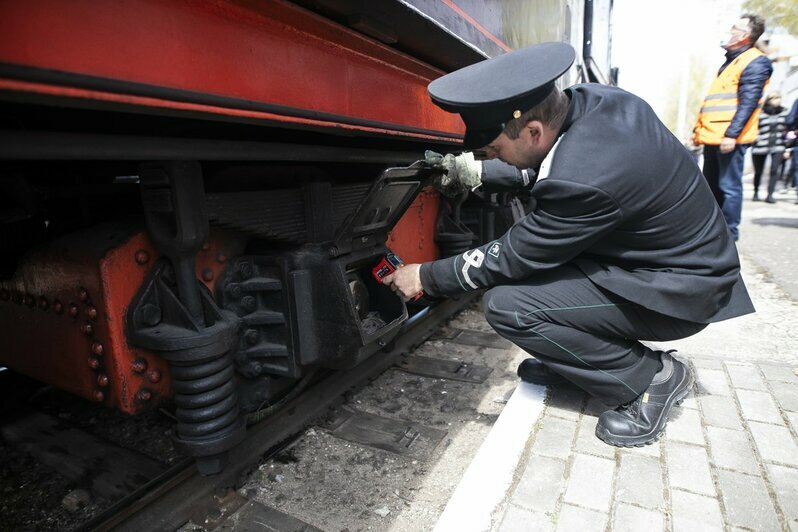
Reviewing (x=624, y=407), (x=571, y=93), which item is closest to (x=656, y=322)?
(x=624, y=407)

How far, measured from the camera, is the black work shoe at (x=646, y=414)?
1.81 metres

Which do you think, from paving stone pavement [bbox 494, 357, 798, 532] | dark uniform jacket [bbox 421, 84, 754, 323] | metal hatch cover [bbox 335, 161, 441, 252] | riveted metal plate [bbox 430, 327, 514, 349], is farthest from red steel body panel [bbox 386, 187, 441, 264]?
paving stone pavement [bbox 494, 357, 798, 532]

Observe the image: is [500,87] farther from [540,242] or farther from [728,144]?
[728,144]

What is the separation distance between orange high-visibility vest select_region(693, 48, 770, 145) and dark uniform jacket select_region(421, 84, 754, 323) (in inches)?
123

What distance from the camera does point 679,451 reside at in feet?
5.81

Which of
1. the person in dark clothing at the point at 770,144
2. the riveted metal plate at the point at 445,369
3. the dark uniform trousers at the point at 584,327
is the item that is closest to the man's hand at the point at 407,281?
the dark uniform trousers at the point at 584,327

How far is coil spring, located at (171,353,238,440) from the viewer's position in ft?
5.03

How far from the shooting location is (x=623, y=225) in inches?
69.1

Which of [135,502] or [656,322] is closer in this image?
[135,502]

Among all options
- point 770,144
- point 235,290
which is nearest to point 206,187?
point 235,290

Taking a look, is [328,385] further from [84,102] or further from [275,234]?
[84,102]

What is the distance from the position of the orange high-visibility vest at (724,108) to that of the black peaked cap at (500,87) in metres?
3.53

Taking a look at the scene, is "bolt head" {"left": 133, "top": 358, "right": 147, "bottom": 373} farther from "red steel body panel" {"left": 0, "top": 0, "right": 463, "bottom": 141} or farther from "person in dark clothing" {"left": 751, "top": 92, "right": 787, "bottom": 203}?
"person in dark clothing" {"left": 751, "top": 92, "right": 787, "bottom": 203}

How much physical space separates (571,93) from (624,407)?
46.8 inches
